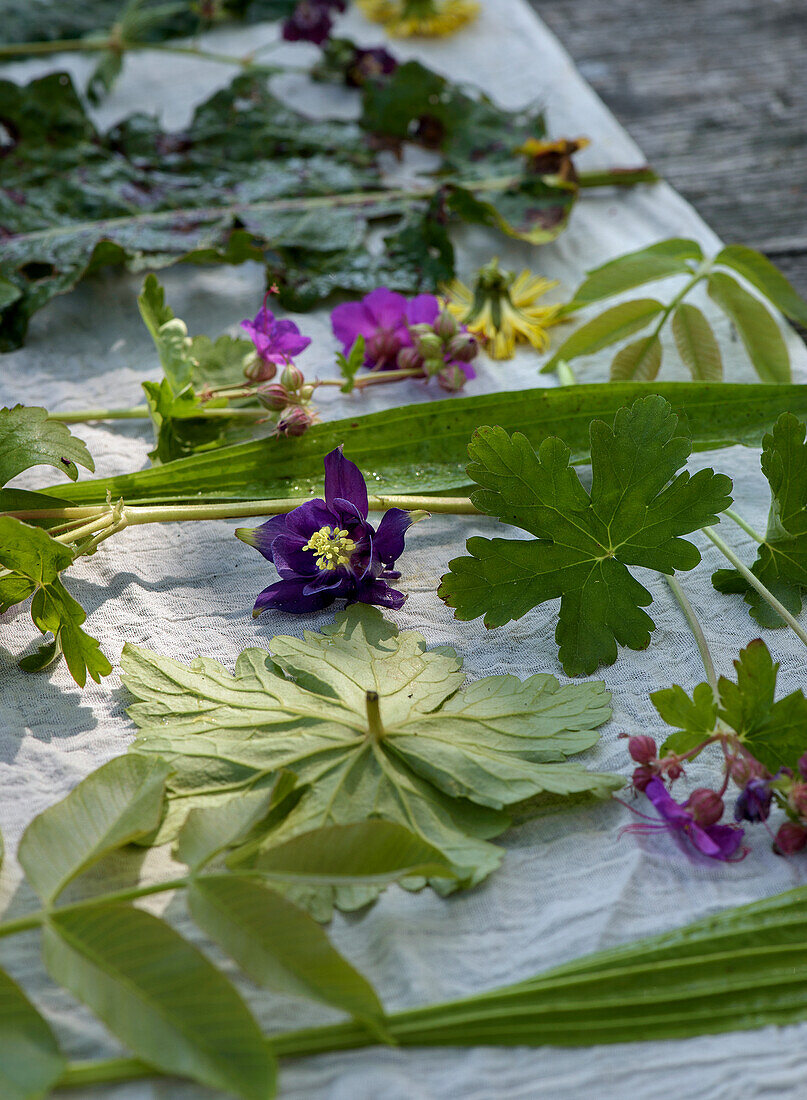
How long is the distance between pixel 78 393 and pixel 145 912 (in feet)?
1.53

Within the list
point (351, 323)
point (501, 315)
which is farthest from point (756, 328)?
point (351, 323)

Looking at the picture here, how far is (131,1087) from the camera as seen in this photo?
0.33m

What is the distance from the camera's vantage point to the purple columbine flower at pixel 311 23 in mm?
1066

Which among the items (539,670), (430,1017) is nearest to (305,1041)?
(430,1017)

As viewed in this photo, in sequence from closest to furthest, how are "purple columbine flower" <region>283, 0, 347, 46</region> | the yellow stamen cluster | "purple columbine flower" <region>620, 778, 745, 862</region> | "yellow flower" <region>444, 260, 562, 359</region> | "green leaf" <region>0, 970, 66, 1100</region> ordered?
"green leaf" <region>0, 970, 66, 1100</region>
"purple columbine flower" <region>620, 778, 745, 862</region>
the yellow stamen cluster
"yellow flower" <region>444, 260, 562, 359</region>
"purple columbine flower" <region>283, 0, 347, 46</region>

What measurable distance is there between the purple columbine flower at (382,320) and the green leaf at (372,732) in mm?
283

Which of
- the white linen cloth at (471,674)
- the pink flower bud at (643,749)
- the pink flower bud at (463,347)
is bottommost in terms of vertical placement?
the white linen cloth at (471,674)

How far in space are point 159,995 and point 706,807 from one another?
9.1 inches

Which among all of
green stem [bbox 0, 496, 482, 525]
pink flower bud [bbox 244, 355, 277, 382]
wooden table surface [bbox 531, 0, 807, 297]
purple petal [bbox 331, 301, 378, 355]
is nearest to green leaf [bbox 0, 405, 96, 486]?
green stem [bbox 0, 496, 482, 525]

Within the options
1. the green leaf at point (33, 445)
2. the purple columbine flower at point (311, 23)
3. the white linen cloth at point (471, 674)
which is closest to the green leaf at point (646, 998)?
the white linen cloth at point (471, 674)

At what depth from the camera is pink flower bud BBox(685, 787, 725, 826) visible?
40 cm

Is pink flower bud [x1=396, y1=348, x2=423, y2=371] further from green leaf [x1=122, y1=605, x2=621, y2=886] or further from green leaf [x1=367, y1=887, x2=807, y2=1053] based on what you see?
green leaf [x1=367, y1=887, x2=807, y2=1053]

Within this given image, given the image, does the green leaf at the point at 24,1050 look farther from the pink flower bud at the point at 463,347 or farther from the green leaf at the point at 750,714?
the pink flower bud at the point at 463,347

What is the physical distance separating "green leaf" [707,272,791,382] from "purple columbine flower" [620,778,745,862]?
381 mm
